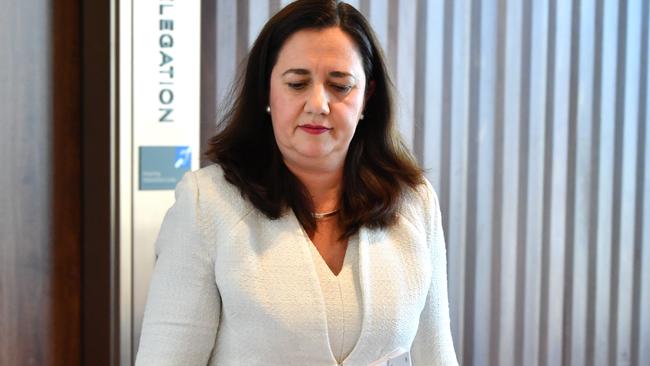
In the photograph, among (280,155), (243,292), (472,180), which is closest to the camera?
(243,292)

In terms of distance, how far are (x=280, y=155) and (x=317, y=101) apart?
6.1 inches

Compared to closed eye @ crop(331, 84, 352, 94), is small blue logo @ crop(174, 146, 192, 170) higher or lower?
lower

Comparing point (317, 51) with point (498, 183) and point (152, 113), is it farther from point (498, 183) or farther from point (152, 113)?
point (498, 183)

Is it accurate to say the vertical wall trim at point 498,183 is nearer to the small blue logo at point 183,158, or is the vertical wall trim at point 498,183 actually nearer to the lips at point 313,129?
the small blue logo at point 183,158

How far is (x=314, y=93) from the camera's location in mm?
1634

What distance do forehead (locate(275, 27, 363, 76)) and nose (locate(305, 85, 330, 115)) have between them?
0.04 meters

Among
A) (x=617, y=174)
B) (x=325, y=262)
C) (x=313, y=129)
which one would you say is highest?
(x=313, y=129)

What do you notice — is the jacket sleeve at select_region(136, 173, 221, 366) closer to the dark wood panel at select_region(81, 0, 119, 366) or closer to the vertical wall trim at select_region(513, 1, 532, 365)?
the dark wood panel at select_region(81, 0, 119, 366)

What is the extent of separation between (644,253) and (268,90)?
2.33m

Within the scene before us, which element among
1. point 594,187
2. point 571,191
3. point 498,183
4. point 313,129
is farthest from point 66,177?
point 594,187

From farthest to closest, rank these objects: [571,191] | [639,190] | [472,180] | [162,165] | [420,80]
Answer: [639,190] < [571,191] < [472,180] < [420,80] < [162,165]

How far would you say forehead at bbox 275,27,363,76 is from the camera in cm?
164

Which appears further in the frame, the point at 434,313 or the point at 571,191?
the point at 571,191

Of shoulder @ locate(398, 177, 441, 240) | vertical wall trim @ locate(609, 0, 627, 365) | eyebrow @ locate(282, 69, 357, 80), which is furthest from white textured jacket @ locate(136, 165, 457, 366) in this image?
vertical wall trim @ locate(609, 0, 627, 365)
